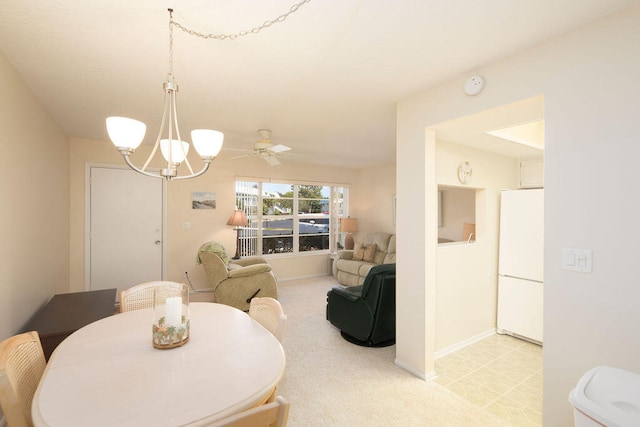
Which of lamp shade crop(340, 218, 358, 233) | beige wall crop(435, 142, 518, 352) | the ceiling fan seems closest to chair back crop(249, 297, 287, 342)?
beige wall crop(435, 142, 518, 352)

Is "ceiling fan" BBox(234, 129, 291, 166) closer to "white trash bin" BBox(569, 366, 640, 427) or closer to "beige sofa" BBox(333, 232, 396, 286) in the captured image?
"beige sofa" BBox(333, 232, 396, 286)

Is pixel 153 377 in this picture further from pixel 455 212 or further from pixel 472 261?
pixel 455 212

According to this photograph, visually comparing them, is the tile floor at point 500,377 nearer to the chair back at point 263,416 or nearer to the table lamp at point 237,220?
the chair back at point 263,416

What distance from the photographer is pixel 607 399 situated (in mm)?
1128

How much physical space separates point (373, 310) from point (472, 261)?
1.20 metres

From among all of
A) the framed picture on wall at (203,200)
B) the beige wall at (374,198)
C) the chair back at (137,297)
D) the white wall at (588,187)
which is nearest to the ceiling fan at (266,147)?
the framed picture on wall at (203,200)

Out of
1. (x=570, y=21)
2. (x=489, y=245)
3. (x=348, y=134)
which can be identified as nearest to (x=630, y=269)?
(x=570, y=21)

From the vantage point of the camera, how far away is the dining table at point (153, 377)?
935 mm

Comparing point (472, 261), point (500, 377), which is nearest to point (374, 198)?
point (472, 261)

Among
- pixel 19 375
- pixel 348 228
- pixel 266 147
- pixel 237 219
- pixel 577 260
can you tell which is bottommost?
pixel 19 375

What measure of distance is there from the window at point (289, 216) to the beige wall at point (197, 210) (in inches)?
9.6

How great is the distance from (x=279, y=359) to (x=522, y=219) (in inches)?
120

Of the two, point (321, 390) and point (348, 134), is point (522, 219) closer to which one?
point (348, 134)

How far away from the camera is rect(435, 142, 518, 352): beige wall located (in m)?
2.79
